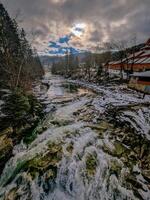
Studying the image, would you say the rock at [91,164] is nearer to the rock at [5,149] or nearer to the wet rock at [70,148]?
the wet rock at [70,148]

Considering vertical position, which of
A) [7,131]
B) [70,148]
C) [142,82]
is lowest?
[70,148]

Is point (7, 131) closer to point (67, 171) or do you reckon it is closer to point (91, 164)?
point (67, 171)

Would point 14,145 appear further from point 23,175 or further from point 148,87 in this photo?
point 148,87

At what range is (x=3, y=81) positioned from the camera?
40562mm

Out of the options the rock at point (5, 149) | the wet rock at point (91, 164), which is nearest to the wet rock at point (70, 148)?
the wet rock at point (91, 164)

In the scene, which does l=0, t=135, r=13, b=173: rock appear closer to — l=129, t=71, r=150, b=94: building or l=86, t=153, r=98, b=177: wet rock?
l=86, t=153, r=98, b=177: wet rock

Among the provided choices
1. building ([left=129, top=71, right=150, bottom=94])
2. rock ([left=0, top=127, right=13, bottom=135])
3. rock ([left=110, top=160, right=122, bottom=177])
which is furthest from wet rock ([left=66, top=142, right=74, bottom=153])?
building ([left=129, top=71, right=150, bottom=94])

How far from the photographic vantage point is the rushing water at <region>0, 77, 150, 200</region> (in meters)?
11.2

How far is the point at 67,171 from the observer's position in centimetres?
1261

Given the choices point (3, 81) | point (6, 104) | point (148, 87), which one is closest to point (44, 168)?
point (6, 104)

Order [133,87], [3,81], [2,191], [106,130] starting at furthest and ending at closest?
[133,87], [3,81], [106,130], [2,191]

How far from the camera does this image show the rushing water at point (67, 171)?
1124 cm

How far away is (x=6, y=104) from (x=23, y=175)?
1534 cm

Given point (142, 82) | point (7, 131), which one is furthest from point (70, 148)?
point (142, 82)
